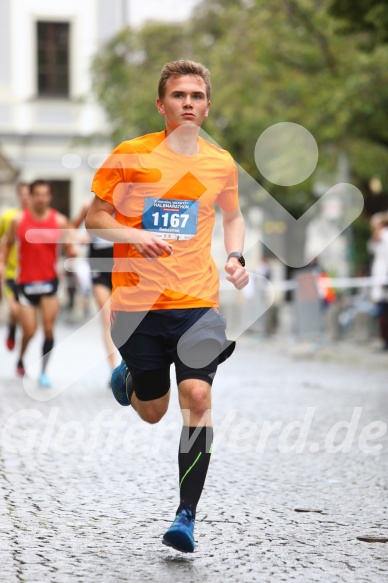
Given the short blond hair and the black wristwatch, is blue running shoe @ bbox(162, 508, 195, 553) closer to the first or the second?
the black wristwatch

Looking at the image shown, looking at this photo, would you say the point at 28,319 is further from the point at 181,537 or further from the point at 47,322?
the point at 181,537

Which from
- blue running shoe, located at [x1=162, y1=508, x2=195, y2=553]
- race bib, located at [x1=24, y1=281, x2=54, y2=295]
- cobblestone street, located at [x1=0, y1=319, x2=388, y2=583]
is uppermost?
race bib, located at [x1=24, y1=281, x2=54, y2=295]

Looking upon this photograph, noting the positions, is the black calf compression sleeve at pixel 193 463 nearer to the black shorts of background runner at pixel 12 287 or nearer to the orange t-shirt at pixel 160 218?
the orange t-shirt at pixel 160 218

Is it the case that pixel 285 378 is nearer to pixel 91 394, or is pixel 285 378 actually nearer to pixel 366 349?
pixel 91 394

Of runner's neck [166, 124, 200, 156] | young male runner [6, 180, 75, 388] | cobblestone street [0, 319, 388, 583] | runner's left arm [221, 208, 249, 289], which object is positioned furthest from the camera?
young male runner [6, 180, 75, 388]

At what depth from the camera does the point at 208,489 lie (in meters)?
6.75

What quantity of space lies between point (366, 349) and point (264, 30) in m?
7.26

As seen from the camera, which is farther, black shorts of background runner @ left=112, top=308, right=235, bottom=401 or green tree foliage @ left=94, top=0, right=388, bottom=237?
green tree foliage @ left=94, top=0, right=388, bottom=237

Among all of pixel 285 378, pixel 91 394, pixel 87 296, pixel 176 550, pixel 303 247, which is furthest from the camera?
pixel 303 247

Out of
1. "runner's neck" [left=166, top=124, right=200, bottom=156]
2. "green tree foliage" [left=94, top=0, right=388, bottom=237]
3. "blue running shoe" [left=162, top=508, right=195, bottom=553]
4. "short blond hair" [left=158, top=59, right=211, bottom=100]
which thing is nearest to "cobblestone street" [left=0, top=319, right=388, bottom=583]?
"blue running shoe" [left=162, top=508, right=195, bottom=553]

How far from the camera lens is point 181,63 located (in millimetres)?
5375

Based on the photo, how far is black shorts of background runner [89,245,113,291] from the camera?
39.3 feet

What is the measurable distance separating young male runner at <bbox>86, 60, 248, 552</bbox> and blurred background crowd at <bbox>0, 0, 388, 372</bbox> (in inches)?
59.3

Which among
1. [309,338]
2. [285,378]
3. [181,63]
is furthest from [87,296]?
[181,63]
